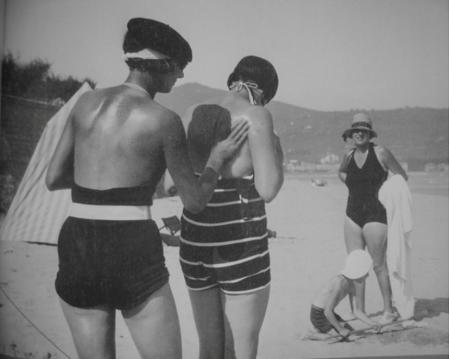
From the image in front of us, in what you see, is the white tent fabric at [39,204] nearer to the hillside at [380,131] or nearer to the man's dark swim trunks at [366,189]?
the hillside at [380,131]

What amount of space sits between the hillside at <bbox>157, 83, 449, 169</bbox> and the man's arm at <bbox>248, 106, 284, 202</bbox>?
973 mm

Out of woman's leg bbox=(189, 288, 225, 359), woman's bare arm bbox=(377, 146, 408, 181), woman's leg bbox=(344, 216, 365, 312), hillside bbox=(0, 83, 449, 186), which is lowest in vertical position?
woman's leg bbox=(189, 288, 225, 359)

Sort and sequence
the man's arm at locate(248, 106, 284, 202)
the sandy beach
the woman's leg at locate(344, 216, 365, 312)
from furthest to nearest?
the woman's leg at locate(344, 216, 365, 312) → the sandy beach → the man's arm at locate(248, 106, 284, 202)

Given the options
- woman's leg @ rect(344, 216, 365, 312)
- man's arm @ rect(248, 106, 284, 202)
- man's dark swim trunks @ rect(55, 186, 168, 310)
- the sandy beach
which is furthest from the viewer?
woman's leg @ rect(344, 216, 365, 312)

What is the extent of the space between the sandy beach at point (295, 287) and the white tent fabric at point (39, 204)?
78 mm

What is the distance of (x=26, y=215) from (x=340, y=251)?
6.43 feet

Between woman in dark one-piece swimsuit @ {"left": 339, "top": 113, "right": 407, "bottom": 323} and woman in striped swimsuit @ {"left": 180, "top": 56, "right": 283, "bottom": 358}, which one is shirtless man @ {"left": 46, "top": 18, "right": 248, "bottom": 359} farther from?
woman in dark one-piece swimsuit @ {"left": 339, "top": 113, "right": 407, "bottom": 323}

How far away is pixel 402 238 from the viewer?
9.37 feet

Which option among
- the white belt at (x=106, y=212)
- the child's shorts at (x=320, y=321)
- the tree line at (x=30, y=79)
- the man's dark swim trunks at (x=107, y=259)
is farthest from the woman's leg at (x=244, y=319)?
the tree line at (x=30, y=79)

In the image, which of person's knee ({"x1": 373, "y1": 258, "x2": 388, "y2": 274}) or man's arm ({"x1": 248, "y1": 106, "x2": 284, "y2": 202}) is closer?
man's arm ({"x1": 248, "y1": 106, "x2": 284, "y2": 202})

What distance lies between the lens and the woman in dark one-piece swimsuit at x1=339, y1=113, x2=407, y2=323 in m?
2.85

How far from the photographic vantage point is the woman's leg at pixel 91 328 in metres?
1.49

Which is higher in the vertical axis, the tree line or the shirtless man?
the tree line

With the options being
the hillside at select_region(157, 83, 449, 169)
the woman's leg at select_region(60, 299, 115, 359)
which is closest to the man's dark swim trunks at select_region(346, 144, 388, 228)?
the hillside at select_region(157, 83, 449, 169)
